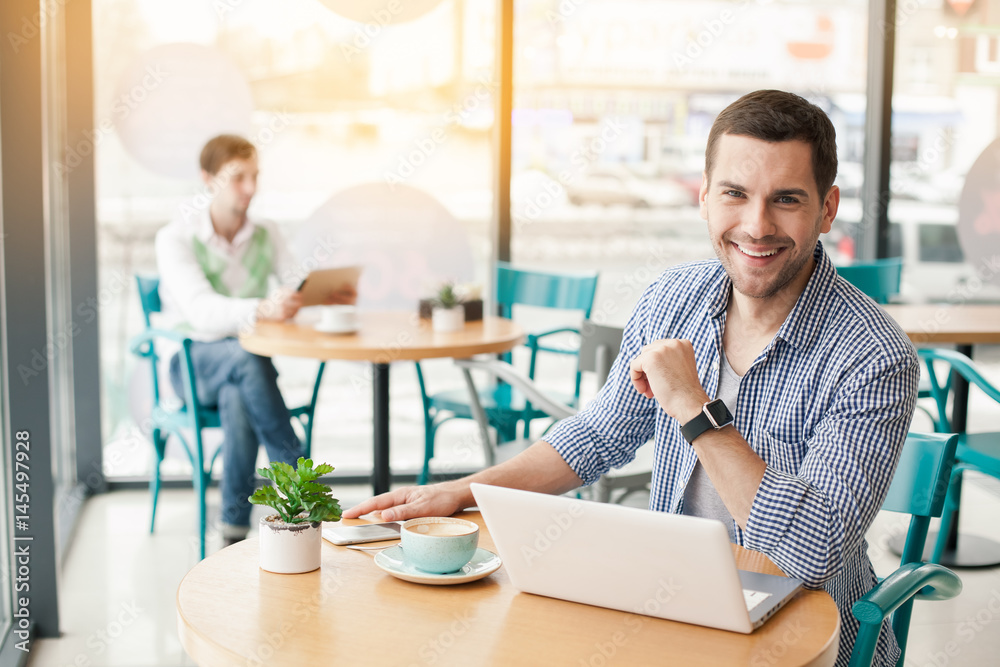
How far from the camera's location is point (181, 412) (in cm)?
349

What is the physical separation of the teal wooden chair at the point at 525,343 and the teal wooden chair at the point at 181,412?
0.48m

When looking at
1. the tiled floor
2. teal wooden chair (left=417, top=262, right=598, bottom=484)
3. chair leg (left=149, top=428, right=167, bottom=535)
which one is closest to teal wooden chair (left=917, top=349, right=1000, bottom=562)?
the tiled floor

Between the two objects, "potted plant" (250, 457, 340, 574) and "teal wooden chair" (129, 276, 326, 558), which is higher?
"potted plant" (250, 457, 340, 574)

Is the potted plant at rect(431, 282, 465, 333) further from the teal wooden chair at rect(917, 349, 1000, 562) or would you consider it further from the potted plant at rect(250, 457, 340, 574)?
the potted plant at rect(250, 457, 340, 574)

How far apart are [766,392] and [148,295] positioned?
9.67ft

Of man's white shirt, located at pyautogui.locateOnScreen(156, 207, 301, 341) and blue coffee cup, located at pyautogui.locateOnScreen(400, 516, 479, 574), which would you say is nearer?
blue coffee cup, located at pyautogui.locateOnScreen(400, 516, 479, 574)

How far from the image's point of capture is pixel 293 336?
3.19 m

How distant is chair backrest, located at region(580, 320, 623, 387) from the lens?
2.69m

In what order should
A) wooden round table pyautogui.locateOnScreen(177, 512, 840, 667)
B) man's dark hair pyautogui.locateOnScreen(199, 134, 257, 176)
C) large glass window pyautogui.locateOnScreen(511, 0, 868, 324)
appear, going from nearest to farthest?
wooden round table pyautogui.locateOnScreen(177, 512, 840, 667) → man's dark hair pyautogui.locateOnScreen(199, 134, 257, 176) → large glass window pyautogui.locateOnScreen(511, 0, 868, 324)

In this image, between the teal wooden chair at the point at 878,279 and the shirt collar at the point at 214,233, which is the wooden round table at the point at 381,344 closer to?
the shirt collar at the point at 214,233

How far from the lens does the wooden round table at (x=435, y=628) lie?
1.01 metres

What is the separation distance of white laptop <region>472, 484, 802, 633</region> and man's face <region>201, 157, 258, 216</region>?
2.98 metres

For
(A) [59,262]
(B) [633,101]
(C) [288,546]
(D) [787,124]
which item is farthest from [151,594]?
(B) [633,101]

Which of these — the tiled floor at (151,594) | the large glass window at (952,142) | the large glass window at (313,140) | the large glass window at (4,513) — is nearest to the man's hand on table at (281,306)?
the large glass window at (313,140)
